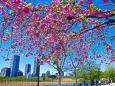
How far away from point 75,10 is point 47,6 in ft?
4.51

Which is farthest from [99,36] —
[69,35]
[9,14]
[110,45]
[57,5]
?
[9,14]

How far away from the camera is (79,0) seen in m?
5.98

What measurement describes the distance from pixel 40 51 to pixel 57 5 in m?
3.38

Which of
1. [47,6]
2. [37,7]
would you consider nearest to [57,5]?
[47,6]

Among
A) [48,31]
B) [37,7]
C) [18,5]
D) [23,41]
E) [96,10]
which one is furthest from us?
[23,41]

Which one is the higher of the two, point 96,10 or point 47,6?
point 47,6

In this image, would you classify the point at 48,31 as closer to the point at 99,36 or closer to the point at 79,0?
the point at 79,0

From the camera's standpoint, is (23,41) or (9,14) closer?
(9,14)

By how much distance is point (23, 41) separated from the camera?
887cm

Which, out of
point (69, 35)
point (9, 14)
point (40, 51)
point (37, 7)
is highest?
point (37, 7)

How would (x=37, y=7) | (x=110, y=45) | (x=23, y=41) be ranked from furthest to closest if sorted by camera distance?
(x=23, y=41)
(x=110, y=45)
(x=37, y=7)

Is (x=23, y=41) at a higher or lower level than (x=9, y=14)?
lower

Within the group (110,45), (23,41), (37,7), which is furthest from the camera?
(23,41)

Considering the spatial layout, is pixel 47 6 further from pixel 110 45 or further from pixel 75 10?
pixel 110 45
